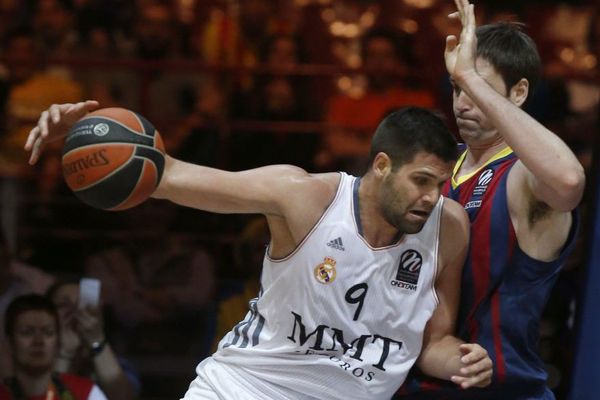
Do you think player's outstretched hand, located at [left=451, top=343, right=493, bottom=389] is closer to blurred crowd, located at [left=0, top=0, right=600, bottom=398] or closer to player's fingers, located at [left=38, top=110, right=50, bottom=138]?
player's fingers, located at [left=38, top=110, right=50, bottom=138]

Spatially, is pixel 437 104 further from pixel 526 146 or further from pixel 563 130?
pixel 526 146

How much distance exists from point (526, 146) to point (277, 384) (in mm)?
1197

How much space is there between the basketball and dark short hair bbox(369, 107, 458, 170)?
0.76m

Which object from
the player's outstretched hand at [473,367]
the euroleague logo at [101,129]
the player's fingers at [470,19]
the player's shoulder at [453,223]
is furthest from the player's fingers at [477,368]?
the euroleague logo at [101,129]

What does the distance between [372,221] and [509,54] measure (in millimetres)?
833

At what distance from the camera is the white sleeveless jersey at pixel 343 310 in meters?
3.84

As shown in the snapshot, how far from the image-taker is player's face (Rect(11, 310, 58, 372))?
6.07m

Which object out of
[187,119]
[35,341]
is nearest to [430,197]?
[35,341]

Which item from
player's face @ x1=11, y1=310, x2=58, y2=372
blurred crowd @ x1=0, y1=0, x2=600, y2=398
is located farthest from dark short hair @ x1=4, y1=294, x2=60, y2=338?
blurred crowd @ x1=0, y1=0, x2=600, y2=398

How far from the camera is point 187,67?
24.3ft

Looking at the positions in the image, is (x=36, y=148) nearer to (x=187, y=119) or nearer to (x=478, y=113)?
(x=478, y=113)

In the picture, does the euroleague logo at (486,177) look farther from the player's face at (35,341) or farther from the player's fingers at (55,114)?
the player's face at (35,341)

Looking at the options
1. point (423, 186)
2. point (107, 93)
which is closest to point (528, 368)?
point (423, 186)

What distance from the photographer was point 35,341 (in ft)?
20.0
